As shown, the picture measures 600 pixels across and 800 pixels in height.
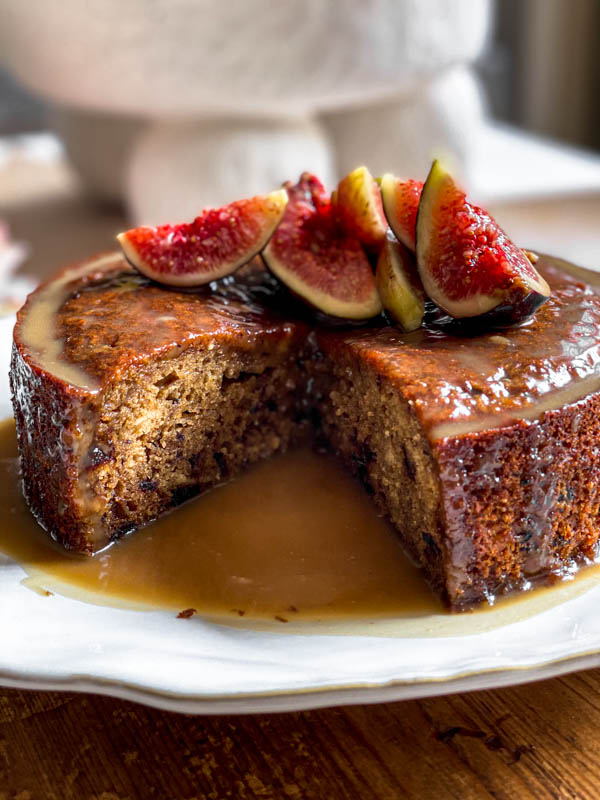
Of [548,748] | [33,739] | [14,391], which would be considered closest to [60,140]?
[14,391]

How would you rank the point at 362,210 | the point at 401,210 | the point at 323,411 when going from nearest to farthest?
the point at 401,210 < the point at 362,210 < the point at 323,411

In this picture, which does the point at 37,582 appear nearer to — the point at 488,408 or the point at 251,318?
the point at 251,318

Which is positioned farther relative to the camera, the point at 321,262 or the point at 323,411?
the point at 323,411

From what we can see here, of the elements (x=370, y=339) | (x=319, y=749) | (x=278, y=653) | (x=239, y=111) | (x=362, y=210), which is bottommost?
(x=319, y=749)

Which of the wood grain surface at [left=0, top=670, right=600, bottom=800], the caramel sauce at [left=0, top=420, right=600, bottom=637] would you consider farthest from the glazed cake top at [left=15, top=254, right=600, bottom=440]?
the wood grain surface at [left=0, top=670, right=600, bottom=800]

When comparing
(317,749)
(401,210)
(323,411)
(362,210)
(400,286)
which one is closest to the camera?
(317,749)

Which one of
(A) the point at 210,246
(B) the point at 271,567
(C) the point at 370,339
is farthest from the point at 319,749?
(A) the point at 210,246

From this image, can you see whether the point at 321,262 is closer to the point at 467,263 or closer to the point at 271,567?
the point at 467,263

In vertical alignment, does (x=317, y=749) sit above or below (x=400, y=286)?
below
